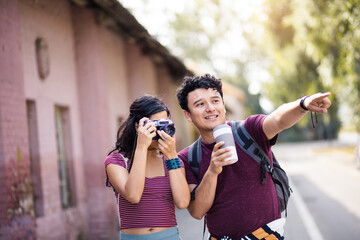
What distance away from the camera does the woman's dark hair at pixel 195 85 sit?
293 centimetres

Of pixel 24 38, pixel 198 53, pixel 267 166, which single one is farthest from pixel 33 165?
pixel 198 53

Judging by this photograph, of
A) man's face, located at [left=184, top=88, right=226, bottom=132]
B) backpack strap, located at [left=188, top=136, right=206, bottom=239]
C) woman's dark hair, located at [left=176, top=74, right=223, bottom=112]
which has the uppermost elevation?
woman's dark hair, located at [left=176, top=74, right=223, bottom=112]

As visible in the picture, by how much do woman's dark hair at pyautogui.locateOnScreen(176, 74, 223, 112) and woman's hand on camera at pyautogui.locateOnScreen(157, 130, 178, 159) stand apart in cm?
36

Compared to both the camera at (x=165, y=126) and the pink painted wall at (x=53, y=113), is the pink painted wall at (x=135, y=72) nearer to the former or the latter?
the pink painted wall at (x=53, y=113)

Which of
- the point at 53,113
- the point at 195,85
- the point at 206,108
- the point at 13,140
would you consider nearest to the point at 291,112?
the point at 206,108

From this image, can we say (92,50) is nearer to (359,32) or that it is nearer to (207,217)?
(359,32)

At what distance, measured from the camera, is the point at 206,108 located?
112 inches

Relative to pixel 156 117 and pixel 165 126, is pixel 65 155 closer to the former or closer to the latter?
pixel 156 117

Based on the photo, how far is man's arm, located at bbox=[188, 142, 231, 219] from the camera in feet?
8.28

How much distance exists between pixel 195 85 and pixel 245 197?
781 millimetres

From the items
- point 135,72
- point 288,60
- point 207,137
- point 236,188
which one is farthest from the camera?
point 288,60

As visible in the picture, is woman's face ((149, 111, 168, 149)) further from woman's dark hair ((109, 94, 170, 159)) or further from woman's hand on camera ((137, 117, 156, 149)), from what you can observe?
woman's hand on camera ((137, 117, 156, 149))

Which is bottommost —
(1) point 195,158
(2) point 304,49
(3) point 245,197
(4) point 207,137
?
(3) point 245,197

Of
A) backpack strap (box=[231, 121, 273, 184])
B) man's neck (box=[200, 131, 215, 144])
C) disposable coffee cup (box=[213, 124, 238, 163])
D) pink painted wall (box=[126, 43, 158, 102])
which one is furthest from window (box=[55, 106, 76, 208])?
disposable coffee cup (box=[213, 124, 238, 163])
